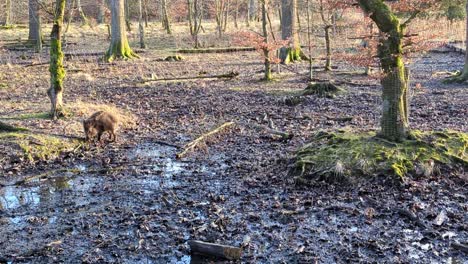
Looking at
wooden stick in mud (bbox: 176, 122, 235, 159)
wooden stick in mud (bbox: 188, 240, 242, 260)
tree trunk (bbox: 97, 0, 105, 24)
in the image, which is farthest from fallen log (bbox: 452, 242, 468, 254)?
tree trunk (bbox: 97, 0, 105, 24)

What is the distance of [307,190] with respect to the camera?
808 cm

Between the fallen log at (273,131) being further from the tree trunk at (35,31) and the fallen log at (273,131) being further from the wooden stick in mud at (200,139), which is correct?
the tree trunk at (35,31)

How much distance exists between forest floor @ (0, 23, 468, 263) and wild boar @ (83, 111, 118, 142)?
0.38 metres

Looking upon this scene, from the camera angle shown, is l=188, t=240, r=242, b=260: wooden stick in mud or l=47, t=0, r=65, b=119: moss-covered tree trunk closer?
l=188, t=240, r=242, b=260: wooden stick in mud

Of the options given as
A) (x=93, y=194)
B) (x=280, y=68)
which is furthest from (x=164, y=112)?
(x=280, y=68)

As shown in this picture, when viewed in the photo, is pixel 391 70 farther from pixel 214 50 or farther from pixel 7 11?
pixel 7 11

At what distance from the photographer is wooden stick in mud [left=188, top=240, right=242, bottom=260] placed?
230 inches

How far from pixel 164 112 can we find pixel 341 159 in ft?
24.2

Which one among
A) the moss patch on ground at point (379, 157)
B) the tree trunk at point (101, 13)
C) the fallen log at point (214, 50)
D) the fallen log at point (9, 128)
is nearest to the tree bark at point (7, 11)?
the tree trunk at point (101, 13)

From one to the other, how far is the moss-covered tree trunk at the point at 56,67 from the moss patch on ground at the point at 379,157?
22.2 ft

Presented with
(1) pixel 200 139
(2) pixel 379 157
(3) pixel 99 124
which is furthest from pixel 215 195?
(3) pixel 99 124

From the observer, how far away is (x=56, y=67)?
41.9ft

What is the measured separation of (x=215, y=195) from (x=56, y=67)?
270 inches

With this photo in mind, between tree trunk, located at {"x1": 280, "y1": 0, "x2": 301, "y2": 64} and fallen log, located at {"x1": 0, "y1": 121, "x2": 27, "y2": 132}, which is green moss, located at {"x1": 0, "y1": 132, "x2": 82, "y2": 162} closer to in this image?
fallen log, located at {"x1": 0, "y1": 121, "x2": 27, "y2": 132}
